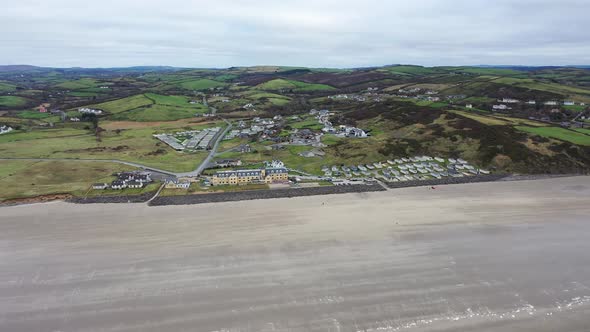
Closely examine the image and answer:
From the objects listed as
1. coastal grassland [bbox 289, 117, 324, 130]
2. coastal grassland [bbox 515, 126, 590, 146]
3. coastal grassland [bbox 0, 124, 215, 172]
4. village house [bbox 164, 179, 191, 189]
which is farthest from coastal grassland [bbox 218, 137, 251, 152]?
coastal grassland [bbox 515, 126, 590, 146]

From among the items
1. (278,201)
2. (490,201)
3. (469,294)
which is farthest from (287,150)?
(469,294)

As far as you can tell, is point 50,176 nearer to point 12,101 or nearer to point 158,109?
point 158,109

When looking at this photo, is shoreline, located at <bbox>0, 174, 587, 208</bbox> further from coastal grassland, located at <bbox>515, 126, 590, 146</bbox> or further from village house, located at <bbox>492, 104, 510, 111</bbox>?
village house, located at <bbox>492, 104, 510, 111</bbox>

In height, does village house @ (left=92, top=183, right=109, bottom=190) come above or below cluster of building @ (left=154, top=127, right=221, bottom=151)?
below

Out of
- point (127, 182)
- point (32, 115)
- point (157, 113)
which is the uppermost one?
point (157, 113)

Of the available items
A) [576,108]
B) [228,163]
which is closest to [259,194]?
[228,163]

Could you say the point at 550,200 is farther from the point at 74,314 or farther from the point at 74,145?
the point at 74,145

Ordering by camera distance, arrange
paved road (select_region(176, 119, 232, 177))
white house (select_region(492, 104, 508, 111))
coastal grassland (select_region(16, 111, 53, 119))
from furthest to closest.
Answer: coastal grassland (select_region(16, 111, 53, 119)) → white house (select_region(492, 104, 508, 111)) → paved road (select_region(176, 119, 232, 177))
